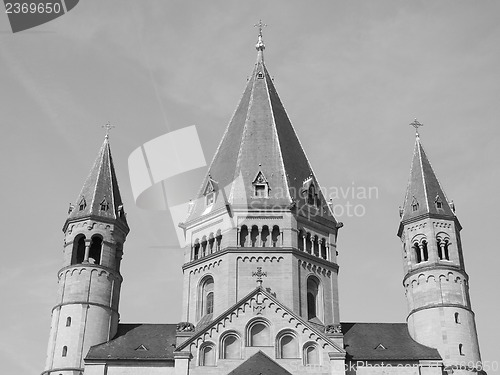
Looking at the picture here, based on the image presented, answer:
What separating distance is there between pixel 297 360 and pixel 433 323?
10523 millimetres

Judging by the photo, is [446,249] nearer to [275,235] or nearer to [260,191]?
[275,235]

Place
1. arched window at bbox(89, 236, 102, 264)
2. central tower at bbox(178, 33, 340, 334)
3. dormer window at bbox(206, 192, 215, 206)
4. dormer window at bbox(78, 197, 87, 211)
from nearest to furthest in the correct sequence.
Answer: central tower at bbox(178, 33, 340, 334)
arched window at bbox(89, 236, 102, 264)
dormer window at bbox(78, 197, 87, 211)
dormer window at bbox(206, 192, 215, 206)

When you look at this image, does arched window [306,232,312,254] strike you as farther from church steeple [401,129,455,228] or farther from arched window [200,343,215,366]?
arched window [200,343,215,366]

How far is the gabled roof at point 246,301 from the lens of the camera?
156 feet

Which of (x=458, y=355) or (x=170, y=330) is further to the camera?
(x=170, y=330)

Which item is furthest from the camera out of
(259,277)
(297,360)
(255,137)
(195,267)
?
(255,137)

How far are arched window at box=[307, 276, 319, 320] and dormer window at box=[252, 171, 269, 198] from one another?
282 inches

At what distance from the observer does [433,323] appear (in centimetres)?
5138

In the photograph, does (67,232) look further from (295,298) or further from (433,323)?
(433,323)

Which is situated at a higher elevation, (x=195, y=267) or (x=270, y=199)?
(x=270, y=199)

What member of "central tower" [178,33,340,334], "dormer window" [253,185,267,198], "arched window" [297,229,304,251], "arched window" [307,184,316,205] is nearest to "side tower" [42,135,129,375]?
"central tower" [178,33,340,334]

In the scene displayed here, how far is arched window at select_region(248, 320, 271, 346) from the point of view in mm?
48156

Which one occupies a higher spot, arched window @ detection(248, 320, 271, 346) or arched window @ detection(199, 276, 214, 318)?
arched window @ detection(199, 276, 214, 318)

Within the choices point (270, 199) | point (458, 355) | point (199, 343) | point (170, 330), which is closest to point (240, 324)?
point (199, 343)
